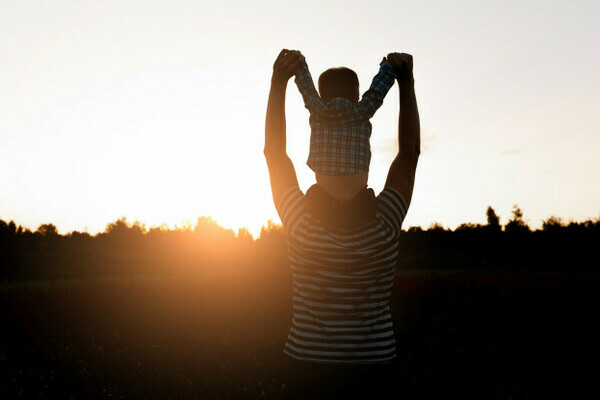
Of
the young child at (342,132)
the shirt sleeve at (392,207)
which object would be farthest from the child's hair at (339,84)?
the shirt sleeve at (392,207)

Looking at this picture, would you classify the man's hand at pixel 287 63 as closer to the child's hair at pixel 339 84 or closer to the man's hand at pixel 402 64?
the child's hair at pixel 339 84

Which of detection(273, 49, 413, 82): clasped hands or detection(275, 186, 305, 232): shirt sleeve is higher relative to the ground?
detection(273, 49, 413, 82): clasped hands

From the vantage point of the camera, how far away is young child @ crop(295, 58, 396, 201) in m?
1.40

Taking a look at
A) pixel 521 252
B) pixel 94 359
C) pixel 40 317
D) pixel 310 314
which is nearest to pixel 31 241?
pixel 40 317

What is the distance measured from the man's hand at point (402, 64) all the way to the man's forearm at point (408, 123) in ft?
0.05

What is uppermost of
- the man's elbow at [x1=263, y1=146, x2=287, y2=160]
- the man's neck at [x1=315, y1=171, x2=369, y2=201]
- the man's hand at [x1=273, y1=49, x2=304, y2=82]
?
the man's hand at [x1=273, y1=49, x2=304, y2=82]

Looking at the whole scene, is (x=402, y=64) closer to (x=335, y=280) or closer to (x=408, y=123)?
(x=408, y=123)

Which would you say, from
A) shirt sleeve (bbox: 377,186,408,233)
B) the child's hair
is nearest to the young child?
the child's hair

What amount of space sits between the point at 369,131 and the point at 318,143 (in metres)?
0.17

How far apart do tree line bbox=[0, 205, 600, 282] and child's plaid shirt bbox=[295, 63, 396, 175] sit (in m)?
36.0

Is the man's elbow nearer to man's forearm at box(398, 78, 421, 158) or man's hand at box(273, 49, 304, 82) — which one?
man's hand at box(273, 49, 304, 82)

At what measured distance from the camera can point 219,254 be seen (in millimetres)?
62375

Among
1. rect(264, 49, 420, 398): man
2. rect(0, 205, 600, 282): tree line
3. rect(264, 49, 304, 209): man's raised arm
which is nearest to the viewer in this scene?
rect(264, 49, 420, 398): man

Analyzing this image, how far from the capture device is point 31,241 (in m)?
56.1
